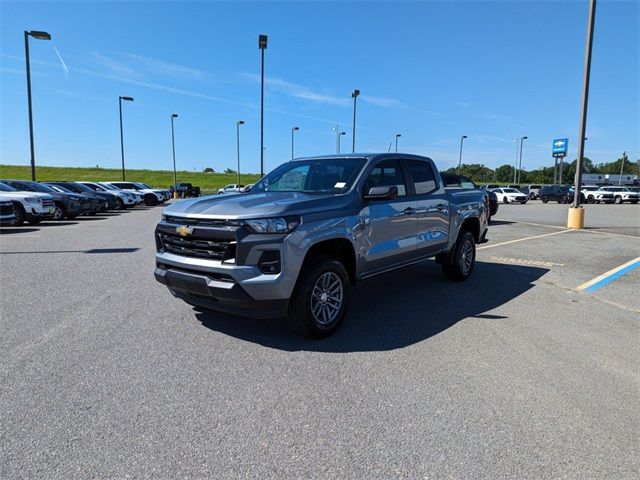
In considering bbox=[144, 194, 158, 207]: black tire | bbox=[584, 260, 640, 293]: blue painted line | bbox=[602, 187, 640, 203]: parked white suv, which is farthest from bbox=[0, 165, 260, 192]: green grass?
bbox=[584, 260, 640, 293]: blue painted line

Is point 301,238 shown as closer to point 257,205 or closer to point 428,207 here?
point 257,205

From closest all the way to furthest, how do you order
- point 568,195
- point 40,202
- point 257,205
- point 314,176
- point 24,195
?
point 257,205
point 314,176
point 24,195
point 40,202
point 568,195

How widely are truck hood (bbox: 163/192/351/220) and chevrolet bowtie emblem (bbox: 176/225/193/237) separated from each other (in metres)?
0.12

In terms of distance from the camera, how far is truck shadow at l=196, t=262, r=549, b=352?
451 cm

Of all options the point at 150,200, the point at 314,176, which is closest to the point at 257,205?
the point at 314,176

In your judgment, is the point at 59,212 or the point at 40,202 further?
the point at 59,212

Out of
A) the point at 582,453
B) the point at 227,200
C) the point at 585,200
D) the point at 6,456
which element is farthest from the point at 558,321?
the point at 585,200

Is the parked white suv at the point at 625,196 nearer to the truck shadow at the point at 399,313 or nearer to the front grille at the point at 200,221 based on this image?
Result: the truck shadow at the point at 399,313

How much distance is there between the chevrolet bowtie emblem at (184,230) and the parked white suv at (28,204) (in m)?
13.2

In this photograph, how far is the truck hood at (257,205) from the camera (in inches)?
165

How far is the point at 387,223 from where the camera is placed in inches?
212

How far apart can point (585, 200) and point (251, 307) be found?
158 ft

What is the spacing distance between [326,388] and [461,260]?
14.5 ft

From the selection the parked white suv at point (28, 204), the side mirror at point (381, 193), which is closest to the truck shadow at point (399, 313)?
the side mirror at point (381, 193)
